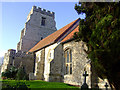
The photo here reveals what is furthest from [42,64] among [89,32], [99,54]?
[99,54]

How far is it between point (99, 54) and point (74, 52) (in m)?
6.33

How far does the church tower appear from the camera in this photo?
24.8m

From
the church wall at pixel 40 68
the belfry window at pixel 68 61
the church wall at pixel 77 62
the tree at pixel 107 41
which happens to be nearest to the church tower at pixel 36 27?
the church wall at pixel 40 68

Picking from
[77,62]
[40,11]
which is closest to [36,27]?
[40,11]

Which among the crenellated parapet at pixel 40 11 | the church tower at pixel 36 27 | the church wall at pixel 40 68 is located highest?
the crenellated parapet at pixel 40 11

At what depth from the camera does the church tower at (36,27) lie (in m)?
24.8

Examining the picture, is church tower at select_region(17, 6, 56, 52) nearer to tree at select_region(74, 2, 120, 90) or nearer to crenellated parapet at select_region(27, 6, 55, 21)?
crenellated parapet at select_region(27, 6, 55, 21)

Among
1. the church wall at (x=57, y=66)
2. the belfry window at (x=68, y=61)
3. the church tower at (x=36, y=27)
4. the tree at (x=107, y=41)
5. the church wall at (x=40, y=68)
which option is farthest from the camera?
the church tower at (x=36, y=27)

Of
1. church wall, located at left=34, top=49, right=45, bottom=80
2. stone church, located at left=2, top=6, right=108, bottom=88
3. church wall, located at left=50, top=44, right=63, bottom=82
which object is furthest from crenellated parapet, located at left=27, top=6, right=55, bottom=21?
church wall, located at left=50, top=44, right=63, bottom=82

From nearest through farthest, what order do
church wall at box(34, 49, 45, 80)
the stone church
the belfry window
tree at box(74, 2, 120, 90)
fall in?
tree at box(74, 2, 120, 90) → the stone church → the belfry window → church wall at box(34, 49, 45, 80)

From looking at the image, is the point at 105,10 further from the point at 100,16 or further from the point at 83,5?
the point at 83,5

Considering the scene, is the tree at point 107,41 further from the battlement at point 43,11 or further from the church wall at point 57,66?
the battlement at point 43,11

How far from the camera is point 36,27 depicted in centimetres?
2600

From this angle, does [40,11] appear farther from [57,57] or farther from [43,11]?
[57,57]
